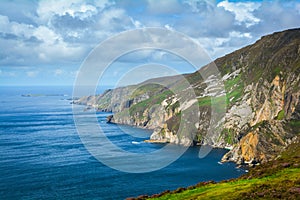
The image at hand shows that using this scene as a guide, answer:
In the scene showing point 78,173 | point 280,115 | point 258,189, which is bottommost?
point 78,173

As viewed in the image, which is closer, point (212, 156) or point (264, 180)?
point (264, 180)

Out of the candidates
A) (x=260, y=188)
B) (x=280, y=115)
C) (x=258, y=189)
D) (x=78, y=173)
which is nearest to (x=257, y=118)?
(x=280, y=115)

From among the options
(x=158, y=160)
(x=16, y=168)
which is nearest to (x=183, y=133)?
(x=158, y=160)

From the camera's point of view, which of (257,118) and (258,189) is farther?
(257,118)

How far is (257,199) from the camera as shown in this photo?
28281 millimetres

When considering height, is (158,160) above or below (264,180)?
below

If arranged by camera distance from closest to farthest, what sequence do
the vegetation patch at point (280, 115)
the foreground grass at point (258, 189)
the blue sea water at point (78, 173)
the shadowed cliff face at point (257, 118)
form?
the foreground grass at point (258, 189)
the blue sea water at point (78, 173)
the shadowed cliff face at point (257, 118)
the vegetation patch at point (280, 115)

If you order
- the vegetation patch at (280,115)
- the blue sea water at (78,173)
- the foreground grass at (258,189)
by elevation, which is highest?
the vegetation patch at (280,115)

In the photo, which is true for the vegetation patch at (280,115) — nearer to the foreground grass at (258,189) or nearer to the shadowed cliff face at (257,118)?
the shadowed cliff face at (257,118)

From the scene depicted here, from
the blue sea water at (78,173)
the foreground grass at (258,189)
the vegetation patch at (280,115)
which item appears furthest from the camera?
the vegetation patch at (280,115)

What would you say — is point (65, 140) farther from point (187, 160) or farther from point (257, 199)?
point (257, 199)

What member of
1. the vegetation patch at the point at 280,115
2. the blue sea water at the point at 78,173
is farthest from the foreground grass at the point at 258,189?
the vegetation patch at the point at 280,115

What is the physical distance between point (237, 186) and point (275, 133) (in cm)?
9787

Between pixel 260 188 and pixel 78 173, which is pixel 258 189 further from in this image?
pixel 78 173
